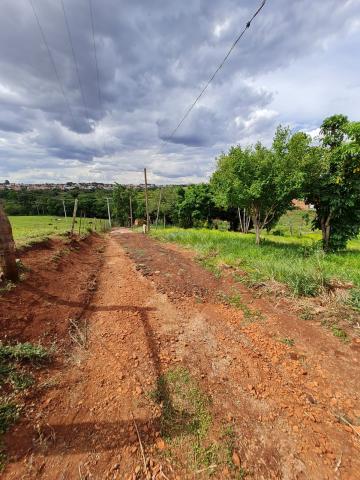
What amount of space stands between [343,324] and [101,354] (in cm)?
432

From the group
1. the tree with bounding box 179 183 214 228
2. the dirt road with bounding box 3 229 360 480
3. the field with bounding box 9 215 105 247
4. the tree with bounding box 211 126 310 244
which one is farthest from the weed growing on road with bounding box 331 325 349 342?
the tree with bounding box 179 183 214 228

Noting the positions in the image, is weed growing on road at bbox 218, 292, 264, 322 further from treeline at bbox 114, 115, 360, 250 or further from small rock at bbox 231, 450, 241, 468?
treeline at bbox 114, 115, 360, 250

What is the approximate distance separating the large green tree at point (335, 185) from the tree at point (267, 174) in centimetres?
81

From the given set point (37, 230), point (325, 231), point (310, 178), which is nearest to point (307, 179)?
point (310, 178)

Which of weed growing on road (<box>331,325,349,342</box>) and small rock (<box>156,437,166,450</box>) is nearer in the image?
small rock (<box>156,437,166,450</box>)

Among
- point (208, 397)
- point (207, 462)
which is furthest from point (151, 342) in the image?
point (207, 462)

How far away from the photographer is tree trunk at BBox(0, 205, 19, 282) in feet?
14.7

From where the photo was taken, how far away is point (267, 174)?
1108cm

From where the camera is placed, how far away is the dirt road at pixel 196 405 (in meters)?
1.95

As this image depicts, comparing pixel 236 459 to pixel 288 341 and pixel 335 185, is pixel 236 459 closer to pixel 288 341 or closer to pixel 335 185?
pixel 288 341

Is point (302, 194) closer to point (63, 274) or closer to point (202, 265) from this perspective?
point (202, 265)

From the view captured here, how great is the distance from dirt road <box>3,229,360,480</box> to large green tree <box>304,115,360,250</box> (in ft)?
28.2

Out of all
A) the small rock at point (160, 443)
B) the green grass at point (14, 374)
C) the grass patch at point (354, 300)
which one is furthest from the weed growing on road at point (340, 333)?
the green grass at point (14, 374)

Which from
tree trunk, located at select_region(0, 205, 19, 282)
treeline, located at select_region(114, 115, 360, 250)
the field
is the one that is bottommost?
the field
